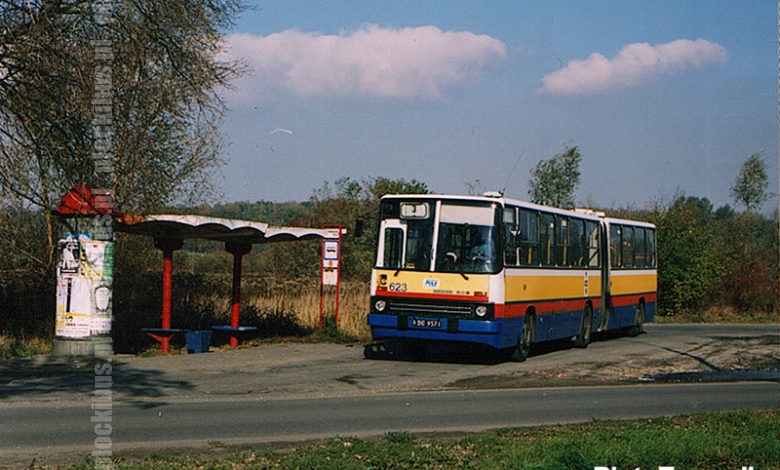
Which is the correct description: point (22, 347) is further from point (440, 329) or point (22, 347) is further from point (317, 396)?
point (440, 329)

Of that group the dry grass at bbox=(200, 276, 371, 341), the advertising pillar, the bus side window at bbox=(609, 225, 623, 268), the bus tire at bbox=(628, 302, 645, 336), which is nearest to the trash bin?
the advertising pillar

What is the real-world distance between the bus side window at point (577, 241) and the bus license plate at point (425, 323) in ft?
19.9

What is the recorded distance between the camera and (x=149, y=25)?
779 inches

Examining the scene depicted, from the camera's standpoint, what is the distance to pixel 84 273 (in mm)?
19125

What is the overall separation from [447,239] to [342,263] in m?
22.6

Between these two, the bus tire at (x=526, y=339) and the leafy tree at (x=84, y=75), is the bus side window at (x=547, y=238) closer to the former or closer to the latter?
the bus tire at (x=526, y=339)

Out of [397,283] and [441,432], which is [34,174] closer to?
[397,283]

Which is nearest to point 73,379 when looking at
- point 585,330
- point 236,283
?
point 236,283

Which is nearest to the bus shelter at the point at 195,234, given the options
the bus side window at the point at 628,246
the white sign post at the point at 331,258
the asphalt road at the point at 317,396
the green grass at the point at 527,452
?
the white sign post at the point at 331,258

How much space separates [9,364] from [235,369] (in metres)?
4.00

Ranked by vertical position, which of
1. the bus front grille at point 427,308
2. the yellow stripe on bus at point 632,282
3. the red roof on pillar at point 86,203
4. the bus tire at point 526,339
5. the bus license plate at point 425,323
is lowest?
the bus tire at point 526,339

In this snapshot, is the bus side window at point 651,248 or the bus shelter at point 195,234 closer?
the bus shelter at point 195,234

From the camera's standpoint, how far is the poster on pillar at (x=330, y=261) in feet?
85.5

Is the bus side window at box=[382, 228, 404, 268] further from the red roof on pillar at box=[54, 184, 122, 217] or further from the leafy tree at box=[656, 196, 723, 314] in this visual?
the leafy tree at box=[656, 196, 723, 314]
